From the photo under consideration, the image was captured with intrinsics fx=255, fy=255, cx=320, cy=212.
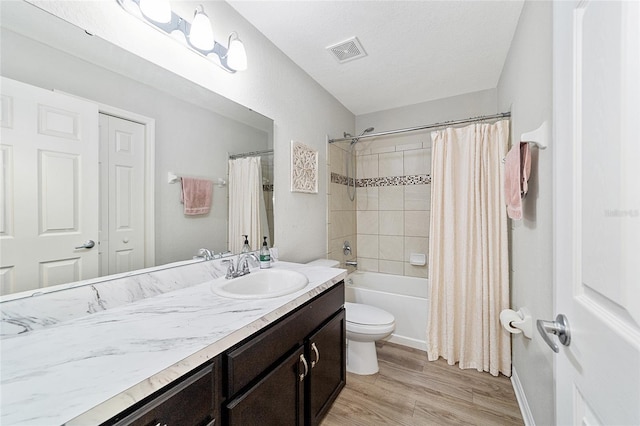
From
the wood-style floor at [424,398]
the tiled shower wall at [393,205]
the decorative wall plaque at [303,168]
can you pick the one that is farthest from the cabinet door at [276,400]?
the tiled shower wall at [393,205]

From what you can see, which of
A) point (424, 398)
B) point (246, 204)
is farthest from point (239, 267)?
point (424, 398)

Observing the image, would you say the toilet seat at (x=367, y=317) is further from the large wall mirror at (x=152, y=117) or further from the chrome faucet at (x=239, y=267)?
the large wall mirror at (x=152, y=117)

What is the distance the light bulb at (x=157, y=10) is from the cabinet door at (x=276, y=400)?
1522 millimetres

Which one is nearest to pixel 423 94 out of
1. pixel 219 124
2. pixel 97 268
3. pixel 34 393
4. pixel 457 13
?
pixel 457 13

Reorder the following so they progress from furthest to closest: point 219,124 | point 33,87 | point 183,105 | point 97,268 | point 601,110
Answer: point 219,124 < point 183,105 < point 97,268 < point 33,87 < point 601,110

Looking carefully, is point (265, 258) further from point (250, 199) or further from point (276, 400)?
point (276, 400)

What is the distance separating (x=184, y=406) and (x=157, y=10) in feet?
4.83

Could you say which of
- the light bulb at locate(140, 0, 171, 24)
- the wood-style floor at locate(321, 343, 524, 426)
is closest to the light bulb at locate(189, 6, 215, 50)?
the light bulb at locate(140, 0, 171, 24)

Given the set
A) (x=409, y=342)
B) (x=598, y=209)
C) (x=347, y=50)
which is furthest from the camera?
(x=409, y=342)

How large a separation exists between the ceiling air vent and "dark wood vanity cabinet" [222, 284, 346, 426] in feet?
5.52

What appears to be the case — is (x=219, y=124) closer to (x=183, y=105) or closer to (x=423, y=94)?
(x=183, y=105)

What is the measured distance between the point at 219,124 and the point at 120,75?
1.62 ft

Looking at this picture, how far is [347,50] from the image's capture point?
190cm

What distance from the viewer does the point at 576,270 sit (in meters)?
0.57
